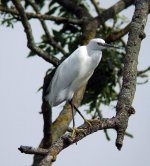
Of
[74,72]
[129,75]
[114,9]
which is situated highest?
[114,9]

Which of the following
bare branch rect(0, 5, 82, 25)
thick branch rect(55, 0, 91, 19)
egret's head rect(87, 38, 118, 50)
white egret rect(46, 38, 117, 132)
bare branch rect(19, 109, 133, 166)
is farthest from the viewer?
thick branch rect(55, 0, 91, 19)

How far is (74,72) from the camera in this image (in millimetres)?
7320

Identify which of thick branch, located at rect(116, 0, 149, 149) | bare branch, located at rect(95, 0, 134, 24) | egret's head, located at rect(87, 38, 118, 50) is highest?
bare branch, located at rect(95, 0, 134, 24)

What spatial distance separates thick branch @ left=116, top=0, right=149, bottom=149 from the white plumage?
1.65m

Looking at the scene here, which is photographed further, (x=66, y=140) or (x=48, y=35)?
(x=48, y=35)

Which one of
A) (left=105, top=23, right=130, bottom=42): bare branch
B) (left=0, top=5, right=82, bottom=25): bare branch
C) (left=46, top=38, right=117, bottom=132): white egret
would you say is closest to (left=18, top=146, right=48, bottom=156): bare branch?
(left=46, top=38, right=117, bottom=132): white egret

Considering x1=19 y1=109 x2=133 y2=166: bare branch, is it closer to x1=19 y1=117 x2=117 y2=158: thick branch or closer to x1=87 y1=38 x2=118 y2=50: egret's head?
x1=19 y1=117 x2=117 y2=158: thick branch

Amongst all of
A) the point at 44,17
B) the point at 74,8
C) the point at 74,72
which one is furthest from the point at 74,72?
the point at 74,8

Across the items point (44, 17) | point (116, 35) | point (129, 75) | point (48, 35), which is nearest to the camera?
point (129, 75)

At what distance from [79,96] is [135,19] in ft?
8.08

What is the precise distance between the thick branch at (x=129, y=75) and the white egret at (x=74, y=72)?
165cm

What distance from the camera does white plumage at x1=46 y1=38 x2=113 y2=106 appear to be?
712 centimetres

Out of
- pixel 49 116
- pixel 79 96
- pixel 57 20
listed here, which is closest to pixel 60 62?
pixel 79 96

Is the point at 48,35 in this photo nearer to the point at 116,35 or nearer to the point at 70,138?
the point at 116,35
